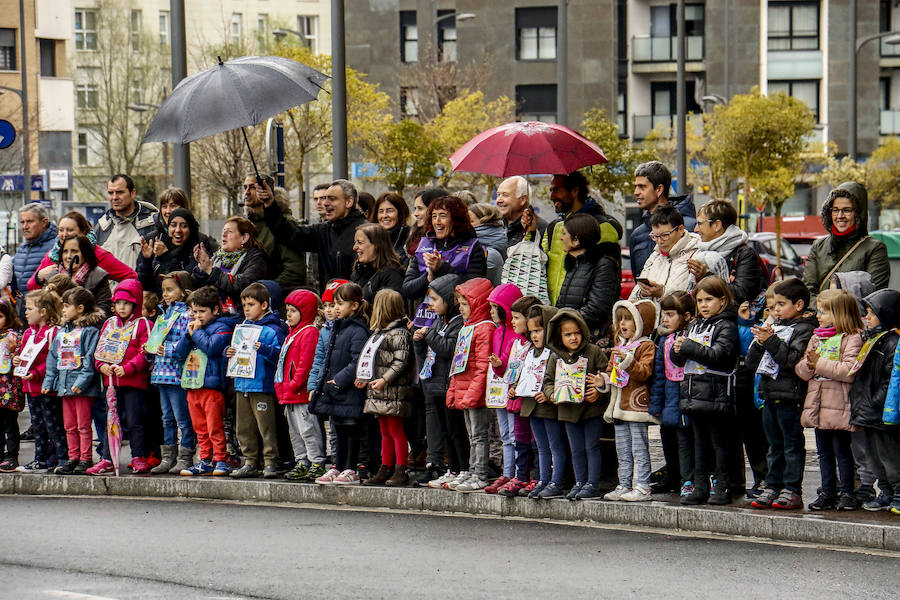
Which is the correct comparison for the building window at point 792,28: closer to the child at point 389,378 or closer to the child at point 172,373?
the child at point 172,373

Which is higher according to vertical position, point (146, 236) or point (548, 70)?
point (548, 70)

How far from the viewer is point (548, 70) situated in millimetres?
61062

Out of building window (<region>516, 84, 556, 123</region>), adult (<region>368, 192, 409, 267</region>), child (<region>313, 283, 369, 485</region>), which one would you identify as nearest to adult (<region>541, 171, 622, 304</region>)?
adult (<region>368, 192, 409, 267</region>)

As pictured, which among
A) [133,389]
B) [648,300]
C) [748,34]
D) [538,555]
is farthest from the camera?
[748,34]

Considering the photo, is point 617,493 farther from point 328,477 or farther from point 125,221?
point 125,221

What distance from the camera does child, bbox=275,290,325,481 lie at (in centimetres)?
1133

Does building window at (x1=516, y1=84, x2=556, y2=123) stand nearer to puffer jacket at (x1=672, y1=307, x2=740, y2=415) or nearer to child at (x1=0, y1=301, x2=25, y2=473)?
child at (x1=0, y1=301, x2=25, y2=473)

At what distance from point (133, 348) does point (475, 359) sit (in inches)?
120

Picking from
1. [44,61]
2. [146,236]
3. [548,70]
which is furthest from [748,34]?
[146,236]

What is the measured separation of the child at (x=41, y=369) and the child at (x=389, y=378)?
301cm

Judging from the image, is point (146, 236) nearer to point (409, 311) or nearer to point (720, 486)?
point (409, 311)

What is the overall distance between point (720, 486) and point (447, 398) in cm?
208

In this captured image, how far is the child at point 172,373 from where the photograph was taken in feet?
38.8

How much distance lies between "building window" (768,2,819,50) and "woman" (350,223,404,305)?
52604 millimetres
